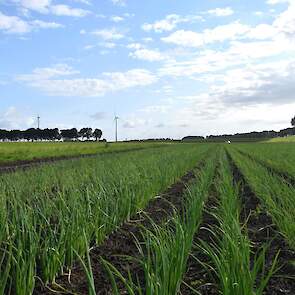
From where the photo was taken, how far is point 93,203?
6.07 m

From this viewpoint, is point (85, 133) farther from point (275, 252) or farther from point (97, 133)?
point (275, 252)

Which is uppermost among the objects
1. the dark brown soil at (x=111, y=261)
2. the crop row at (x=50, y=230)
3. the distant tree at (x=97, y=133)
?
the distant tree at (x=97, y=133)

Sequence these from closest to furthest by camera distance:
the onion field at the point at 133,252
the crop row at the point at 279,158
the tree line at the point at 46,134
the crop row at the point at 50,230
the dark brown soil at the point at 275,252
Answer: the onion field at the point at 133,252 → the crop row at the point at 50,230 → the dark brown soil at the point at 275,252 → the crop row at the point at 279,158 → the tree line at the point at 46,134

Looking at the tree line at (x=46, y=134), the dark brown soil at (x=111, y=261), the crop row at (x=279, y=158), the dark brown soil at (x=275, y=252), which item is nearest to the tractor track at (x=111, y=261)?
the dark brown soil at (x=111, y=261)

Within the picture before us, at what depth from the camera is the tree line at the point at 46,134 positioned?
11238 cm

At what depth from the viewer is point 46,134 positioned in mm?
116375

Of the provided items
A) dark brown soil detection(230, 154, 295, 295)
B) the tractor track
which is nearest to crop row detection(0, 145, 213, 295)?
the tractor track

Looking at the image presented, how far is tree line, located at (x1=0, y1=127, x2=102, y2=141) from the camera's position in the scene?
11238 cm

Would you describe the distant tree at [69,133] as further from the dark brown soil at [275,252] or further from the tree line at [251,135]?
the dark brown soil at [275,252]

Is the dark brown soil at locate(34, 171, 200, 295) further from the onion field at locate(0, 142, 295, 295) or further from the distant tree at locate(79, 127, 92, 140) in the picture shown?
the distant tree at locate(79, 127, 92, 140)

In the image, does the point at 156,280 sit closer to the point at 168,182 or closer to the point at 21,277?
the point at 21,277

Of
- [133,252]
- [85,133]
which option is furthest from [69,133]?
[133,252]

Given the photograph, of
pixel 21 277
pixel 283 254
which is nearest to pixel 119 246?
pixel 283 254

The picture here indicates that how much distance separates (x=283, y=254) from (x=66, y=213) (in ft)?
7.94
